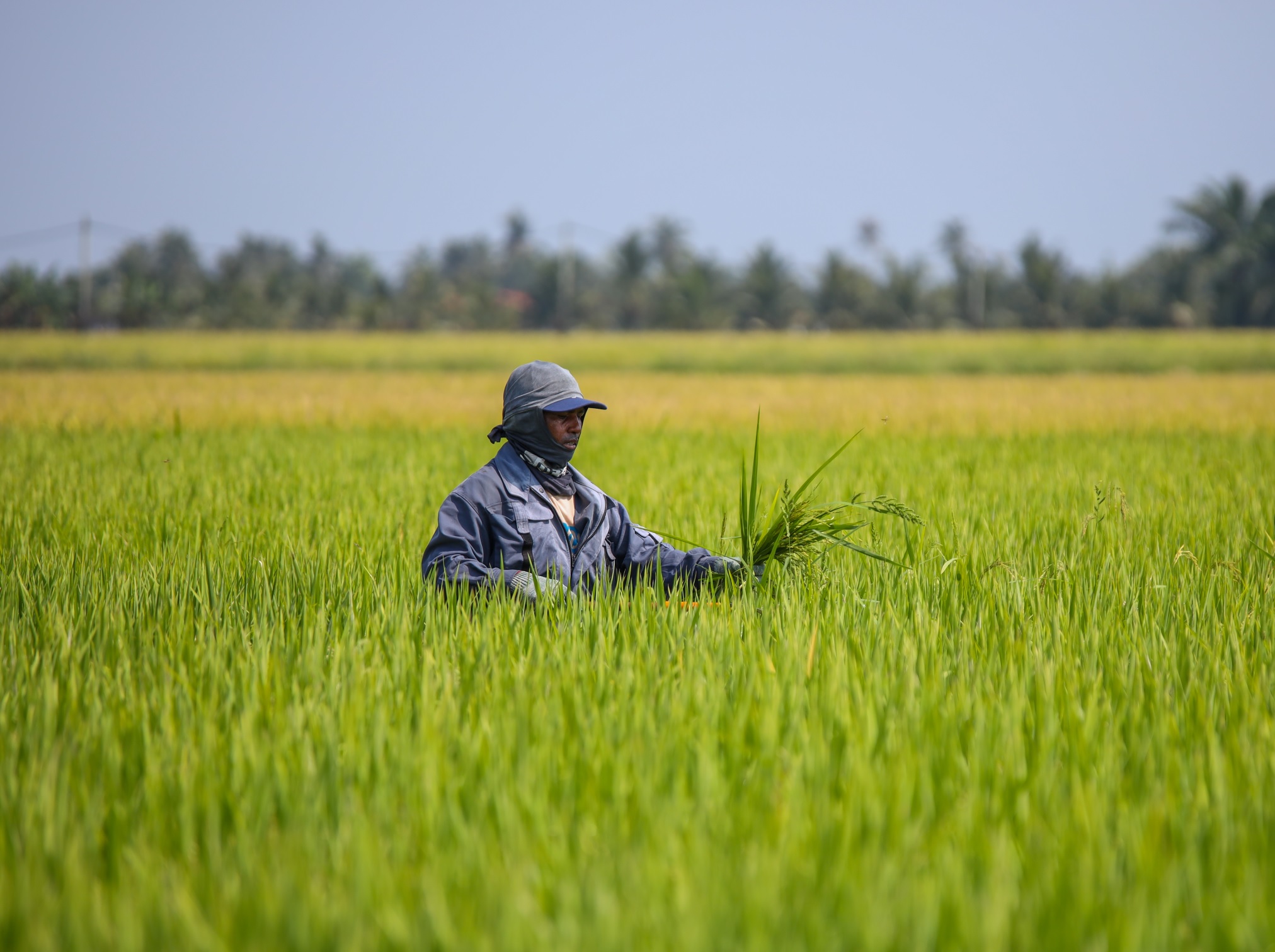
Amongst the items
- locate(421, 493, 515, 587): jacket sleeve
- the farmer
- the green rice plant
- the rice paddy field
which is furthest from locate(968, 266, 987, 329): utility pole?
locate(421, 493, 515, 587): jacket sleeve

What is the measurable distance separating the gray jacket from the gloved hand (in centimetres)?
3

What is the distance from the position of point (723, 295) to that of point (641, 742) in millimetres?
38786

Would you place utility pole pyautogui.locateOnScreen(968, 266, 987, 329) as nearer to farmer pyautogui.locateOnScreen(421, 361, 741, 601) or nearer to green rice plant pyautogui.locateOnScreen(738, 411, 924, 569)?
green rice plant pyautogui.locateOnScreen(738, 411, 924, 569)

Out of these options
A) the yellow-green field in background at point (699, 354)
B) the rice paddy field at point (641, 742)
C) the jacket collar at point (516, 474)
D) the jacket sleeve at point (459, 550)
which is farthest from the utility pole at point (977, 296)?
the jacket sleeve at point (459, 550)

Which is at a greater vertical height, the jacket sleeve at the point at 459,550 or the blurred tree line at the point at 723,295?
the blurred tree line at the point at 723,295

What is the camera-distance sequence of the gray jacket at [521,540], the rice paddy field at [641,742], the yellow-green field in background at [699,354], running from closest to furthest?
1. the rice paddy field at [641,742]
2. the gray jacket at [521,540]
3. the yellow-green field in background at [699,354]

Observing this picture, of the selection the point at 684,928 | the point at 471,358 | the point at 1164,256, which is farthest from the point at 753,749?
the point at 1164,256

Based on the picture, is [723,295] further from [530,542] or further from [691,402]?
[530,542]

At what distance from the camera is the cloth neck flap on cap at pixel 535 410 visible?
9.62 feet

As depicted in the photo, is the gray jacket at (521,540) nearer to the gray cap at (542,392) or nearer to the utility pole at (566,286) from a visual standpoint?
the gray cap at (542,392)

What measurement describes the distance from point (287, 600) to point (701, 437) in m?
6.41

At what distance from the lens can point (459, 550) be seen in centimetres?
291

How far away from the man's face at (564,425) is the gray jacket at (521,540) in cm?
14

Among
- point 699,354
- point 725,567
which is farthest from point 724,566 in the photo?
point 699,354
